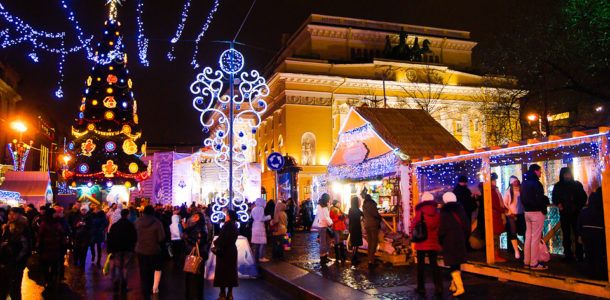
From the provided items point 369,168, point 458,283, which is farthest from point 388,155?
point 458,283

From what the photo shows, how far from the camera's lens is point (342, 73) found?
4466cm

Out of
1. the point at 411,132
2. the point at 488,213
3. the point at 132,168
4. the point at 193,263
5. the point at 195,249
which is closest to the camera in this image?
the point at 193,263

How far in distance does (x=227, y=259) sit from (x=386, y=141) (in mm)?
6436

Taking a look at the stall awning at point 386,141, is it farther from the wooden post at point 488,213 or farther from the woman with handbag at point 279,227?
the wooden post at point 488,213

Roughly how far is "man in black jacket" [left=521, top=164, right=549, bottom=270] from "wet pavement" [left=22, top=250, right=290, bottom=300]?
15.0ft

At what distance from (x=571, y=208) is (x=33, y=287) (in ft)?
38.3

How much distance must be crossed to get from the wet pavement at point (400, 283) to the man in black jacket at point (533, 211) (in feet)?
2.05

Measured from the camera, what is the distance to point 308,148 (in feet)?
143

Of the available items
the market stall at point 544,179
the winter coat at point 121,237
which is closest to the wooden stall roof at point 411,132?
the market stall at point 544,179

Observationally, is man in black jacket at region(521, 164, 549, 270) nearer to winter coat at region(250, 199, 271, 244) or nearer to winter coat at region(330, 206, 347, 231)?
winter coat at region(330, 206, 347, 231)

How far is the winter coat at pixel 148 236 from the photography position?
934 cm

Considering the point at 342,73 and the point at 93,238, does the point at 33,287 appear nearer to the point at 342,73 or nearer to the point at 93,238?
the point at 93,238

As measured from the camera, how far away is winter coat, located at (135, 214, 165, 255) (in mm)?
9336

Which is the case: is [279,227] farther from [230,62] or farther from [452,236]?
[452,236]
